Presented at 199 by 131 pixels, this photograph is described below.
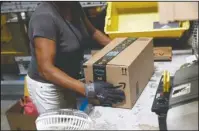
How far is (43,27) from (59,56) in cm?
25

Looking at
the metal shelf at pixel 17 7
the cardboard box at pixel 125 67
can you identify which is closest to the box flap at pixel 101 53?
the cardboard box at pixel 125 67

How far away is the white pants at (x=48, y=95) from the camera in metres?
1.66

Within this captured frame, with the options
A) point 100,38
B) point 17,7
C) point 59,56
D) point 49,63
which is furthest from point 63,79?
point 17,7

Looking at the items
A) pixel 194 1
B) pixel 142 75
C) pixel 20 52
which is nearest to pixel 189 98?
pixel 194 1

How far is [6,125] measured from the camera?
2.62 m

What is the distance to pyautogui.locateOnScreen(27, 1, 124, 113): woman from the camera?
4.41ft

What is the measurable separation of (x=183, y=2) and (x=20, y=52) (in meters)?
2.41

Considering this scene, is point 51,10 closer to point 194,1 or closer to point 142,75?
point 142,75

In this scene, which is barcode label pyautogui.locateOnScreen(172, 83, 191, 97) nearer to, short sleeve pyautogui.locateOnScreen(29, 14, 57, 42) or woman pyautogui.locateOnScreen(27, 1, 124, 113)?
woman pyautogui.locateOnScreen(27, 1, 124, 113)

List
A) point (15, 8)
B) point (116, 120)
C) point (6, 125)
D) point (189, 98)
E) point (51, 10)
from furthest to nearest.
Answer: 1. point (6, 125)
2. point (15, 8)
3. point (51, 10)
4. point (116, 120)
5. point (189, 98)

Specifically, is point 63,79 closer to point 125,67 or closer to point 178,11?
point 125,67

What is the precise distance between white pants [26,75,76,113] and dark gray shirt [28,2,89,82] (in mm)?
43

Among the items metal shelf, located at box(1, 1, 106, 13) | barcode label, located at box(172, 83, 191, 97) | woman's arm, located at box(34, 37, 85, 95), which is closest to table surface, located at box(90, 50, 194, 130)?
woman's arm, located at box(34, 37, 85, 95)

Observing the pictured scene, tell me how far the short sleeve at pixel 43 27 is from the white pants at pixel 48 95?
1.27 feet
